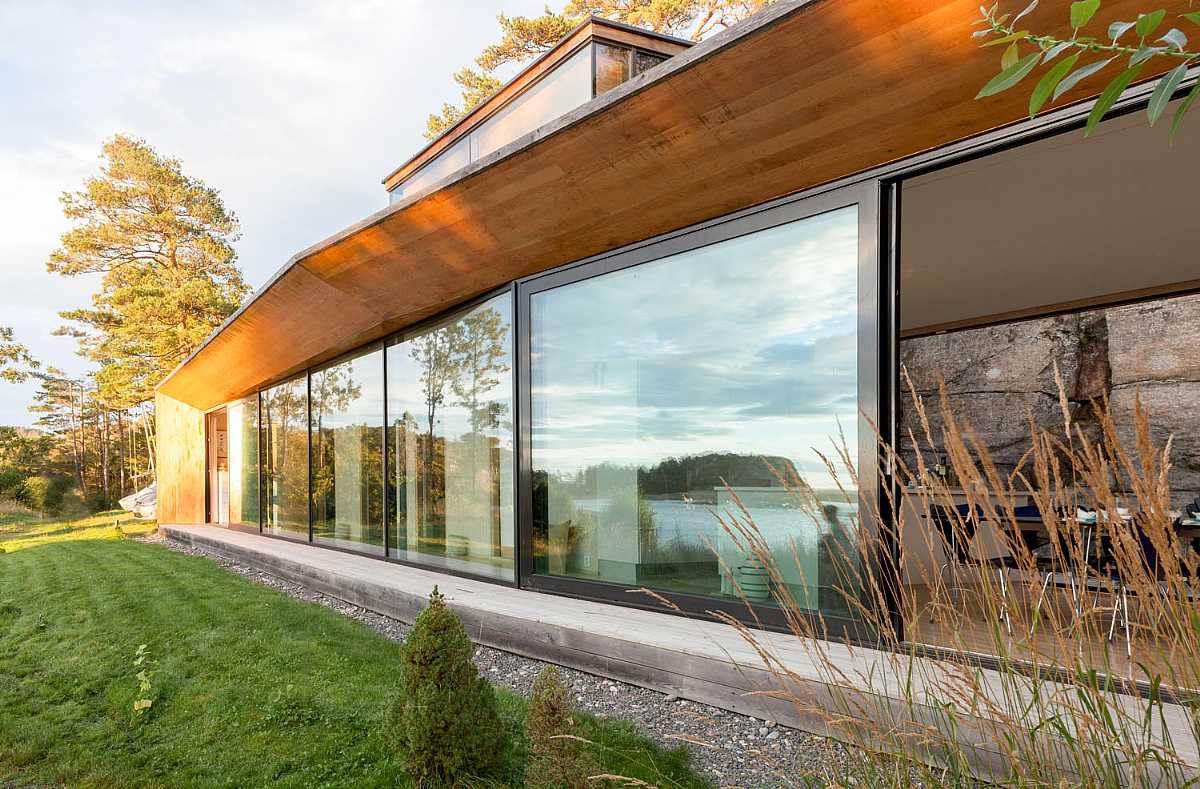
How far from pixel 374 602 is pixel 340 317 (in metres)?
2.79

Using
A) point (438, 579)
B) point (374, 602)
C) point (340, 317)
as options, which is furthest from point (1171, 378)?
point (340, 317)

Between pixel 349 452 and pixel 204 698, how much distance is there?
15.1 feet

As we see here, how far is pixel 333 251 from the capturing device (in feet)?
18.0

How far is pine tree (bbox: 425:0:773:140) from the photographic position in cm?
1162

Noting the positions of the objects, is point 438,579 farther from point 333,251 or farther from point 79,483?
point 79,483

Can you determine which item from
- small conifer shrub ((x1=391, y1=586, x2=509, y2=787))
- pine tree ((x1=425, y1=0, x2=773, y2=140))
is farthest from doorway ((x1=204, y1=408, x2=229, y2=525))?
small conifer shrub ((x1=391, y1=586, x2=509, y2=787))

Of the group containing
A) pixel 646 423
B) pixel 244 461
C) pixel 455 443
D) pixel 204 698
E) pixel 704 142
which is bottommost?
pixel 204 698

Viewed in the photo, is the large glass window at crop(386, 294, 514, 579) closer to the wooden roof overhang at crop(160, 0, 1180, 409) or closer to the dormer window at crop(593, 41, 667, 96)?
the wooden roof overhang at crop(160, 0, 1180, 409)

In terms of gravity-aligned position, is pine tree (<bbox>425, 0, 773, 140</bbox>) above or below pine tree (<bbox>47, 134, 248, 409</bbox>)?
above

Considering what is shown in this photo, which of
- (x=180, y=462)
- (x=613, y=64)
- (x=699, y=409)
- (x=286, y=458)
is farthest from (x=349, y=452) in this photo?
(x=180, y=462)

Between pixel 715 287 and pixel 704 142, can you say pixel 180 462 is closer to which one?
pixel 715 287

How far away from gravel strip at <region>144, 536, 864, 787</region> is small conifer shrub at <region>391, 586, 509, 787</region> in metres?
0.30


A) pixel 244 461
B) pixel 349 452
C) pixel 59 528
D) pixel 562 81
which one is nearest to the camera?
pixel 562 81

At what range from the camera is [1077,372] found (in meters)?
7.36
